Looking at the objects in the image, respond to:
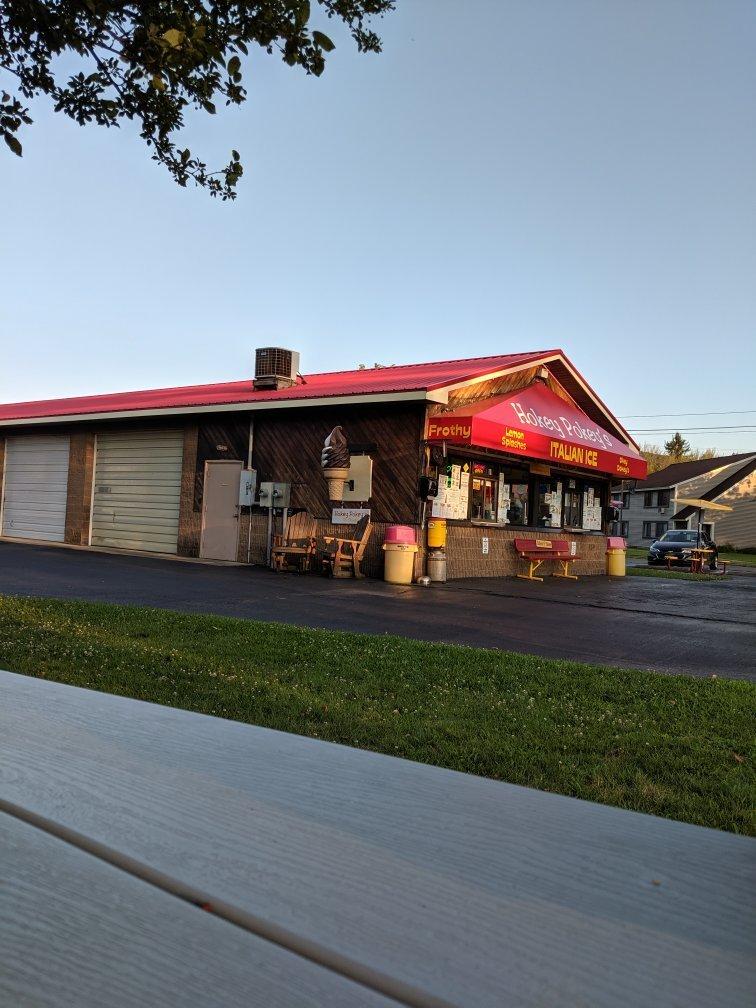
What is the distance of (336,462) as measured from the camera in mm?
14984

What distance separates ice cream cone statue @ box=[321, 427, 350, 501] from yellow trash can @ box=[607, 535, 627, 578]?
8.75 m

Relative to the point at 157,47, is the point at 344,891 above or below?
below

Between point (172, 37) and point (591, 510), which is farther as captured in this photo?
point (591, 510)

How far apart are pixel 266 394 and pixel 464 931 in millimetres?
15825

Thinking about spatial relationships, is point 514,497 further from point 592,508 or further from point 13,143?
point 13,143

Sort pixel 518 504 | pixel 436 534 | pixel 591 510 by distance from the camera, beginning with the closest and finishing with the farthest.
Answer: pixel 436 534, pixel 518 504, pixel 591 510

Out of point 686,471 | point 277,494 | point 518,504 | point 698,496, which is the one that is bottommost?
point 277,494

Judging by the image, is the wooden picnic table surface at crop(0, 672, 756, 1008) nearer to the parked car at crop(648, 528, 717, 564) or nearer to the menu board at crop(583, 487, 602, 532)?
the menu board at crop(583, 487, 602, 532)

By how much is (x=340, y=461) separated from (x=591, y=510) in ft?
29.5

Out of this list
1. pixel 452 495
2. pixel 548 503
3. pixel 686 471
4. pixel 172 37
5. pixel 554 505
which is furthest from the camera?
pixel 686 471

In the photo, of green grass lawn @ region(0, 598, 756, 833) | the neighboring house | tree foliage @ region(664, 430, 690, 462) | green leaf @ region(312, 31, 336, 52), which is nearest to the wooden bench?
green grass lawn @ region(0, 598, 756, 833)

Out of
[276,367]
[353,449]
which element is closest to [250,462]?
[276,367]

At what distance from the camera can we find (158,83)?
198 inches

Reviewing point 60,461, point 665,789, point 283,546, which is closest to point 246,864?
point 665,789
